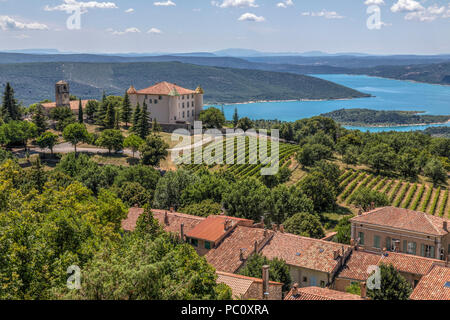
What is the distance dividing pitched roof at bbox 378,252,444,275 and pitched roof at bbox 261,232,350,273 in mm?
2362

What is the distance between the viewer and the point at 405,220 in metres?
30.2

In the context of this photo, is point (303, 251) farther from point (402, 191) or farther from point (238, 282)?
point (402, 191)

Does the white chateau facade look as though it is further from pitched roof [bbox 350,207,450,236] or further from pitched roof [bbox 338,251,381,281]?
pitched roof [bbox 338,251,381,281]

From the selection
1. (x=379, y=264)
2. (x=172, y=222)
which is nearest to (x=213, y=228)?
(x=172, y=222)

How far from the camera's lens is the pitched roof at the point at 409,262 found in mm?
23781

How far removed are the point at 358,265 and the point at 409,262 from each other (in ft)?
8.82

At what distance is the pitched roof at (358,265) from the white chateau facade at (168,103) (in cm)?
5116

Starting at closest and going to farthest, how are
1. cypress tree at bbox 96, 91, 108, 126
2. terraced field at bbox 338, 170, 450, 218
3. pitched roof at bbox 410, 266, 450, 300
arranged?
1. pitched roof at bbox 410, 266, 450, 300
2. terraced field at bbox 338, 170, 450, 218
3. cypress tree at bbox 96, 91, 108, 126

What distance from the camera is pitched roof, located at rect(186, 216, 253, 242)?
2722cm

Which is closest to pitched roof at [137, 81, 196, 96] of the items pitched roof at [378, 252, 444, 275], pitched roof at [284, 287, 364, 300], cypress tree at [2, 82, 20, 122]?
cypress tree at [2, 82, 20, 122]

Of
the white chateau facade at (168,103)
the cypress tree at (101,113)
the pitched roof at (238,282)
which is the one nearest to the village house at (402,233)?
the pitched roof at (238,282)

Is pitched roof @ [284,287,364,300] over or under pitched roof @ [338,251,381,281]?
over
